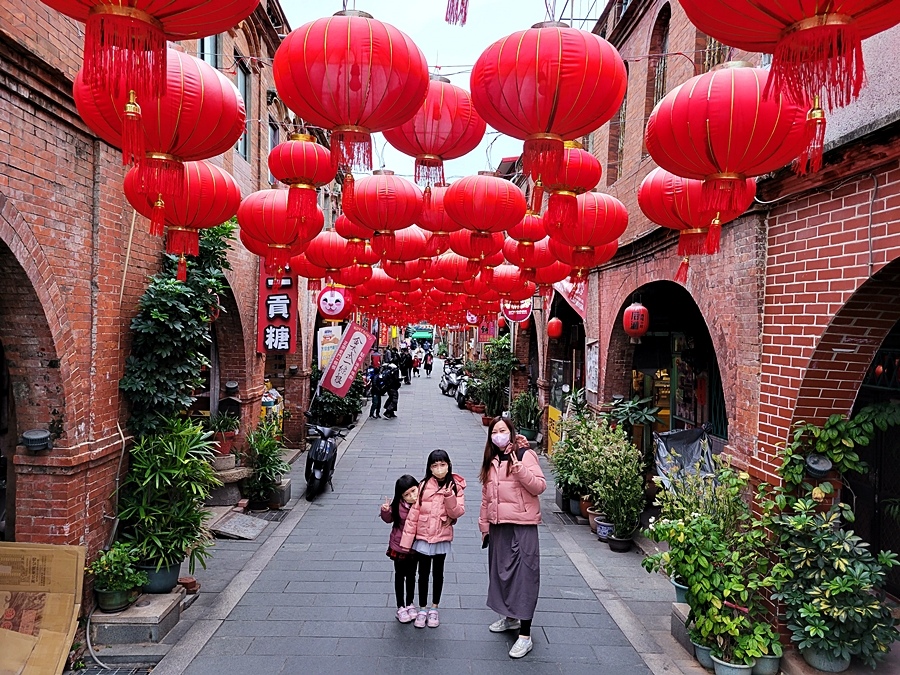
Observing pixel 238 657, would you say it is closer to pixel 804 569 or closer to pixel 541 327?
pixel 804 569

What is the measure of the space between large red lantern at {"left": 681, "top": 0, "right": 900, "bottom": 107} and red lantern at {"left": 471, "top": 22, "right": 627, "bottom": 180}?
2.39ft

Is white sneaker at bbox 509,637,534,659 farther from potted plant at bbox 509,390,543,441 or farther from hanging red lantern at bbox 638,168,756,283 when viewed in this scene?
potted plant at bbox 509,390,543,441

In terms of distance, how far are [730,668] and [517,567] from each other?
168cm

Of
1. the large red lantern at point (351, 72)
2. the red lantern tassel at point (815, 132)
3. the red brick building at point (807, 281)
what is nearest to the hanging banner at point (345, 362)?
the red brick building at point (807, 281)

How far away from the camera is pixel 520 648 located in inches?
184

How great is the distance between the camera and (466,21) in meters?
2.88

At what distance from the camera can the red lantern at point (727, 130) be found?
3127mm

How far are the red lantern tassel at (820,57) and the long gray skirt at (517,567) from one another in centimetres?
363

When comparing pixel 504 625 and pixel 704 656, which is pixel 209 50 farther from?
pixel 704 656

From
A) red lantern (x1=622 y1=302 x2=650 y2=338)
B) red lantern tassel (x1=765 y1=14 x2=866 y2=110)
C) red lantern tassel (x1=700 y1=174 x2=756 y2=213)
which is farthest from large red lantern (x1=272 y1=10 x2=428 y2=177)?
red lantern (x1=622 y1=302 x2=650 y2=338)

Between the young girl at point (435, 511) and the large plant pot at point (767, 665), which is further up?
the young girl at point (435, 511)

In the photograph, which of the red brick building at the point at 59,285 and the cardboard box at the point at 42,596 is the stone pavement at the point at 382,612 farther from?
the red brick building at the point at 59,285

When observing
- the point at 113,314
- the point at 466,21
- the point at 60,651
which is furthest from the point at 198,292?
the point at 466,21

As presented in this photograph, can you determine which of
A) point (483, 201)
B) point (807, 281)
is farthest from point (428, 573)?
point (807, 281)
